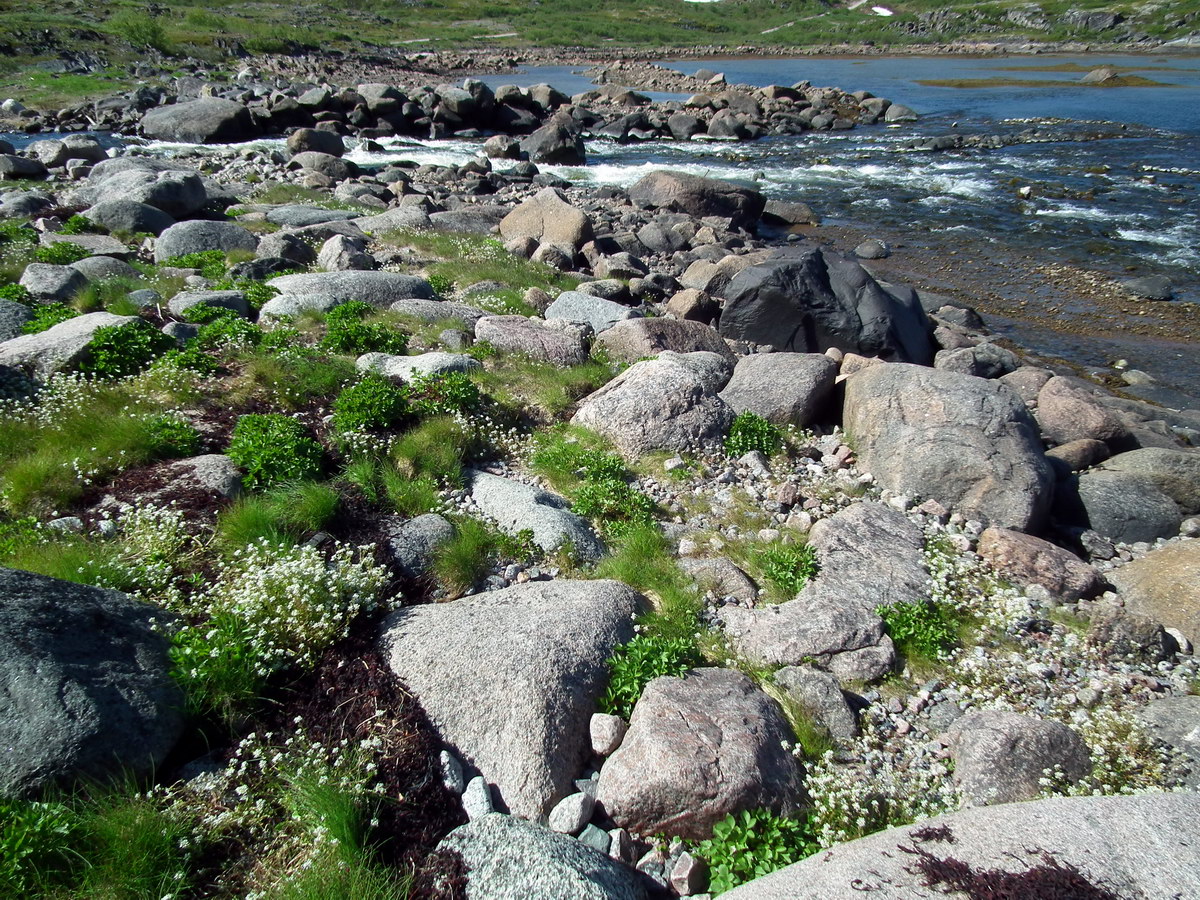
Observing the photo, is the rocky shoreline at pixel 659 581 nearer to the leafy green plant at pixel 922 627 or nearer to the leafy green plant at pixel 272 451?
the leafy green plant at pixel 922 627

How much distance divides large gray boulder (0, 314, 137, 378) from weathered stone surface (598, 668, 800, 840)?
24.5 feet

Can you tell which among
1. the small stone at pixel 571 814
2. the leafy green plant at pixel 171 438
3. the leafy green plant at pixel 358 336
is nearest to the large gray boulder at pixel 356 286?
the leafy green plant at pixel 358 336

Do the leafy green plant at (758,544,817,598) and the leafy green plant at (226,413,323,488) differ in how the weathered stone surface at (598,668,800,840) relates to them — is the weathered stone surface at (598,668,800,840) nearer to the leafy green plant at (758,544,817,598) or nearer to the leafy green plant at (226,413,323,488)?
the leafy green plant at (758,544,817,598)

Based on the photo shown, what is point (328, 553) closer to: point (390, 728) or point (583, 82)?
point (390, 728)

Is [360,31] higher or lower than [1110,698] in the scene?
higher

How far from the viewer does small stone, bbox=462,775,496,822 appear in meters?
4.40

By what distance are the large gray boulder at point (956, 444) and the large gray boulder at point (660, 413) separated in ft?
5.87

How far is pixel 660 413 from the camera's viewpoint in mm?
8938

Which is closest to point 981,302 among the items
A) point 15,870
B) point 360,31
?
point 15,870

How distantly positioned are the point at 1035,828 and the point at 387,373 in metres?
7.86

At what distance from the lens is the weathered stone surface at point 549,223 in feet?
62.1

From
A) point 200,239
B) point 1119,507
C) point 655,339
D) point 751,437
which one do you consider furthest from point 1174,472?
point 200,239

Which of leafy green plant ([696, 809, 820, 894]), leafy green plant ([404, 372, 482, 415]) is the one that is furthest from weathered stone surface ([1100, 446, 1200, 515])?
leafy green plant ([404, 372, 482, 415])

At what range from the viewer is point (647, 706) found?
16.4ft
